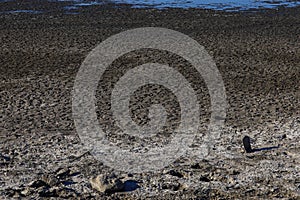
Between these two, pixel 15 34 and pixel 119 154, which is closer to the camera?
pixel 119 154

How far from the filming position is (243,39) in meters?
11.5

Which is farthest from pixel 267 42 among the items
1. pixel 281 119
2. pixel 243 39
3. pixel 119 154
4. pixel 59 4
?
pixel 59 4

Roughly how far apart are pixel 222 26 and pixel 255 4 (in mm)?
5201

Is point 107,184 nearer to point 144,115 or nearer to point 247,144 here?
point 247,144

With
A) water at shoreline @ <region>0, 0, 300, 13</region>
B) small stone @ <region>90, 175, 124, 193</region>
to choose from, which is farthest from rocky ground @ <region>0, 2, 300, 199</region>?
water at shoreline @ <region>0, 0, 300, 13</region>

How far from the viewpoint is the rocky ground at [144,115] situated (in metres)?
4.28

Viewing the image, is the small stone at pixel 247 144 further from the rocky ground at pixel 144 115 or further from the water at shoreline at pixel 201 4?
the water at shoreline at pixel 201 4

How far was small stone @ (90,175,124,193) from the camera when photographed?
4172 mm

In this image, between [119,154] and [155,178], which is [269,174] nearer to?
[155,178]

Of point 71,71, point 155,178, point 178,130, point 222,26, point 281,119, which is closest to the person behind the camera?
point 155,178

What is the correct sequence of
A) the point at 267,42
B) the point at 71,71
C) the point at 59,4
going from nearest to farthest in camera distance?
the point at 71,71
the point at 267,42
the point at 59,4

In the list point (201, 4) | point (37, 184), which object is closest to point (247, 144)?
point (37, 184)

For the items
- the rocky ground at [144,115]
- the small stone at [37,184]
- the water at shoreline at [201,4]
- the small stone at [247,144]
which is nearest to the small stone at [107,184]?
the rocky ground at [144,115]

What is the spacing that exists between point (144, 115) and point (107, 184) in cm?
206
